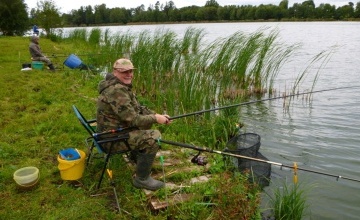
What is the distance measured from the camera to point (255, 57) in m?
9.43

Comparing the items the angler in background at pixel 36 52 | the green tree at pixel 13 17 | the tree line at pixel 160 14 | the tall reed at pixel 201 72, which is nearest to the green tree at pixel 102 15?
the tree line at pixel 160 14

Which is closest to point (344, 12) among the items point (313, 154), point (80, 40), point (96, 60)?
point (80, 40)

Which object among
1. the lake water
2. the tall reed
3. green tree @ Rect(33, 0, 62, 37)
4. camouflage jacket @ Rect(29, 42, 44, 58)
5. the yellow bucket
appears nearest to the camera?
the yellow bucket

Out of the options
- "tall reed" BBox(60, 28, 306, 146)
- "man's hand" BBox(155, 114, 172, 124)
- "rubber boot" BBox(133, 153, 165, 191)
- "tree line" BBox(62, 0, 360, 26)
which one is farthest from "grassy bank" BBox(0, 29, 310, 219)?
"tree line" BBox(62, 0, 360, 26)

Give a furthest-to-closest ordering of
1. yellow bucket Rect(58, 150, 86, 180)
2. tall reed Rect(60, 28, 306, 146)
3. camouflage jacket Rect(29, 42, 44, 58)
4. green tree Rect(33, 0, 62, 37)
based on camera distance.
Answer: green tree Rect(33, 0, 62, 37) → camouflage jacket Rect(29, 42, 44, 58) → tall reed Rect(60, 28, 306, 146) → yellow bucket Rect(58, 150, 86, 180)

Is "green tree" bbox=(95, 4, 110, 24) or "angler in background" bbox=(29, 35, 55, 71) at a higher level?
"green tree" bbox=(95, 4, 110, 24)

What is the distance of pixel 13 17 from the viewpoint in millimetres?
31641

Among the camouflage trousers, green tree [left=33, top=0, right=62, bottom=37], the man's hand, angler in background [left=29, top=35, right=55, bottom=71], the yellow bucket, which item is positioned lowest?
the yellow bucket

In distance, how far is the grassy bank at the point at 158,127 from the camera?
3.53 meters

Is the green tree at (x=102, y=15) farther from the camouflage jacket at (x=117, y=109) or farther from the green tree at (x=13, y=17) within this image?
the camouflage jacket at (x=117, y=109)

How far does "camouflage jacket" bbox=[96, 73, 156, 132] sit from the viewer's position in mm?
3611

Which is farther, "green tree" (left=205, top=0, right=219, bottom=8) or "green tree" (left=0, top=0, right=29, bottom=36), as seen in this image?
"green tree" (left=205, top=0, right=219, bottom=8)

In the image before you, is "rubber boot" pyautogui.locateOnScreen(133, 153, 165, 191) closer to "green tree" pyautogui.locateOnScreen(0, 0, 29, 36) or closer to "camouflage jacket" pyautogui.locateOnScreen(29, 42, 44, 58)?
"camouflage jacket" pyautogui.locateOnScreen(29, 42, 44, 58)

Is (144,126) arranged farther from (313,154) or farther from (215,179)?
(313,154)
